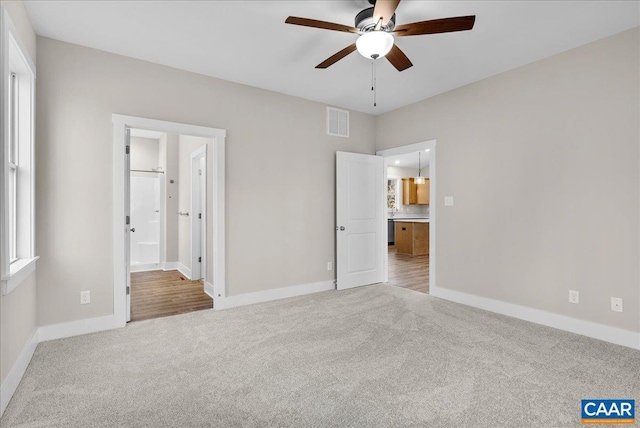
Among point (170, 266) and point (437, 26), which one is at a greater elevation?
point (437, 26)

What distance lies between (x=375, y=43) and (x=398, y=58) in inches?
19.0

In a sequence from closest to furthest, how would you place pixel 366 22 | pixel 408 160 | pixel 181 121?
1. pixel 366 22
2. pixel 181 121
3. pixel 408 160

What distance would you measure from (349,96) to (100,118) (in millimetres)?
2893

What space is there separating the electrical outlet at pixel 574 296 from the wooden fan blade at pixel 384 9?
117 inches

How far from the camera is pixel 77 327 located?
10.0 ft

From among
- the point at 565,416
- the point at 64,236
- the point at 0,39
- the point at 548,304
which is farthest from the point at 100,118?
the point at 548,304

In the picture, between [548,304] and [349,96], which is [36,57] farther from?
[548,304]

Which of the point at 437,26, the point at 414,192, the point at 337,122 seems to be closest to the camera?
the point at 437,26

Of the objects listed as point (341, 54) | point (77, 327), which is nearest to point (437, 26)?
point (341, 54)

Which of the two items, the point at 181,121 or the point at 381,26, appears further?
the point at 181,121

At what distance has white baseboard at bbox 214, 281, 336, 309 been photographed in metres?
3.88

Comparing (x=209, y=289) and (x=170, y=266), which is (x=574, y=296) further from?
(x=170, y=266)

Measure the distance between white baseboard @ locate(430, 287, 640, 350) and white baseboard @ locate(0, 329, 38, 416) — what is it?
4.17m

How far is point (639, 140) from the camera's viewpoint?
9.00ft
